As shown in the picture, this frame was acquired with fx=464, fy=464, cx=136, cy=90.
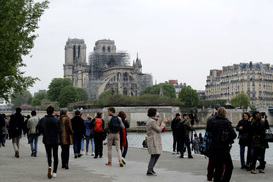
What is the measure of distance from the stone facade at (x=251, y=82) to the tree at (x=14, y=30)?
86.4m

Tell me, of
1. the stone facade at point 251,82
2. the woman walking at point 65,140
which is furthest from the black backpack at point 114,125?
the stone facade at point 251,82

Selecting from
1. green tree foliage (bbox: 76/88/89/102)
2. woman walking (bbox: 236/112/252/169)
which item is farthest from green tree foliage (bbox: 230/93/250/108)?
woman walking (bbox: 236/112/252/169)

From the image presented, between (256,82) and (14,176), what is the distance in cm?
10020

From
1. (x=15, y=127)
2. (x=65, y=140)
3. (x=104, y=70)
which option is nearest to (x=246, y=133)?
(x=65, y=140)

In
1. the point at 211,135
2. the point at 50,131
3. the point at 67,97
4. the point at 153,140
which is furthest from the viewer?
the point at 67,97

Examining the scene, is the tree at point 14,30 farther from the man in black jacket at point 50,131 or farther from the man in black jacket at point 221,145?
the man in black jacket at point 221,145

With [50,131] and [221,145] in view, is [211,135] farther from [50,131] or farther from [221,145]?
[50,131]

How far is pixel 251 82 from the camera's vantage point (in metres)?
106

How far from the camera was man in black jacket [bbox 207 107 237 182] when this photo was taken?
872 centimetres

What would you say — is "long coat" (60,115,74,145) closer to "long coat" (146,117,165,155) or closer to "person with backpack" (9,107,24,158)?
"long coat" (146,117,165,155)

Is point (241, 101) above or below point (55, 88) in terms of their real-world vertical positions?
below

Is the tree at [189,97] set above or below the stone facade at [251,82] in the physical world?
below

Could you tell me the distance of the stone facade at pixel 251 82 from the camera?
106 metres

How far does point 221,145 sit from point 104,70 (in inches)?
4943
